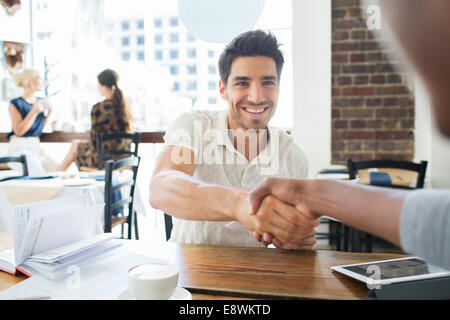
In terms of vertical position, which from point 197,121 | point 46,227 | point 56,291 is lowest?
point 56,291

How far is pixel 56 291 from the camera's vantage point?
2.65ft

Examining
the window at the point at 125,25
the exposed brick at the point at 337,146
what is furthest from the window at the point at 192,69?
the exposed brick at the point at 337,146

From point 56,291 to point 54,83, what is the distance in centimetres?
535

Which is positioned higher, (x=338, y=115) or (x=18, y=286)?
(x=338, y=115)

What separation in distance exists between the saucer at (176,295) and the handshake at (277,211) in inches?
13.3

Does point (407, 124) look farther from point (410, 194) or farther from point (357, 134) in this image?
point (410, 194)

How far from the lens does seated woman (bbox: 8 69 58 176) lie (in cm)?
407

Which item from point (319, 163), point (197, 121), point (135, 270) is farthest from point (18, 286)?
point (319, 163)

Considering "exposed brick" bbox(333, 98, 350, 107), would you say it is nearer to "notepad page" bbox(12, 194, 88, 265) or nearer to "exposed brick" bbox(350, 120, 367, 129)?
"exposed brick" bbox(350, 120, 367, 129)

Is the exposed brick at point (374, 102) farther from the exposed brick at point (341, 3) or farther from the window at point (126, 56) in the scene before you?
the window at point (126, 56)

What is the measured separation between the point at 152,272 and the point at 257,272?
0.29m

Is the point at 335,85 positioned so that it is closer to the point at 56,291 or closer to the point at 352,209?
the point at 352,209

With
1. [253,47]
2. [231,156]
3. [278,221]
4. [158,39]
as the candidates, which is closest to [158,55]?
[158,39]

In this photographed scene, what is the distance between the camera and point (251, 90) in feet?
5.57
